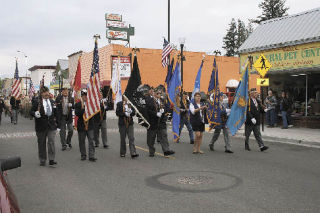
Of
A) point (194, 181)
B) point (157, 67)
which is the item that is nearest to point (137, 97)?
point (194, 181)

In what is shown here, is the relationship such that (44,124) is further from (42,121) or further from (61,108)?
(61,108)

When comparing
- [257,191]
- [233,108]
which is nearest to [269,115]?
[233,108]

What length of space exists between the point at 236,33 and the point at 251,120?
59.7 m

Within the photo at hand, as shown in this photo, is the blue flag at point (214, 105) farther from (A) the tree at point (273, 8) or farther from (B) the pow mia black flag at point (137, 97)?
(A) the tree at point (273, 8)

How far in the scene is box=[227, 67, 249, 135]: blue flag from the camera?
434 inches

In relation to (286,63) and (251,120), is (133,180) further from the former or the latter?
(286,63)

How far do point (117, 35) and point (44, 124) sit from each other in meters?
32.3

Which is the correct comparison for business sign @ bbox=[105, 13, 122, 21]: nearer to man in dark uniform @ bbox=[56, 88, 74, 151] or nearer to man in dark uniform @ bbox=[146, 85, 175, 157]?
man in dark uniform @ bbox=[56, 88, 74, 151]

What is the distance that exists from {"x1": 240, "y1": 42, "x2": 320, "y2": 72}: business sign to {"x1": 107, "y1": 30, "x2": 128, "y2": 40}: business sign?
24.0m

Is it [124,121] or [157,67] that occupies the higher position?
[157,67]

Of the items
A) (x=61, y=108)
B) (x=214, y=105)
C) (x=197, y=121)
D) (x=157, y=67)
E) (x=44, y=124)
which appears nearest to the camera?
(x=44, y=124)

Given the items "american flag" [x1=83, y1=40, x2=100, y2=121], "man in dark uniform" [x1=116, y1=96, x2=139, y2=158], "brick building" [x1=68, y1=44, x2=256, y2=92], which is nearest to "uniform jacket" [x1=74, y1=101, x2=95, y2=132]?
"american flag" [x1=83, y1=40, x2=100, y2=121]

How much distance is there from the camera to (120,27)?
132ft

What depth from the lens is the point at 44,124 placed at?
873 centimetres
